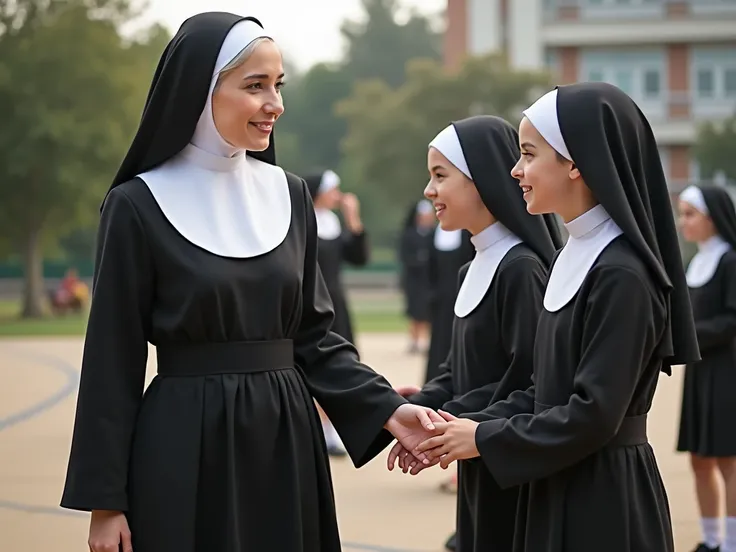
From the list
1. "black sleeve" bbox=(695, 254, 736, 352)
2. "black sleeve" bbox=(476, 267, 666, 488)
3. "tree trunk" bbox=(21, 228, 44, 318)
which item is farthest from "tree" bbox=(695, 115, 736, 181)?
"black sleeve" bbox=(476, 267, 666, 488)


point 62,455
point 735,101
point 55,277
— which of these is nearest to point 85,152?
point 62,455

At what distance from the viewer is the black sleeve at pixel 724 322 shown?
5500mm

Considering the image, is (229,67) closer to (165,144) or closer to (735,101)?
(165,144)

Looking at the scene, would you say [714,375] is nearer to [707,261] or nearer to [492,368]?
[707,261]

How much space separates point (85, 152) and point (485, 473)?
17.1m

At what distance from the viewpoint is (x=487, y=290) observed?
3.86 m

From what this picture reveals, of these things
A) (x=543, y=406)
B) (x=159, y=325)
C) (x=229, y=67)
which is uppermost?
(x=229, y=67)

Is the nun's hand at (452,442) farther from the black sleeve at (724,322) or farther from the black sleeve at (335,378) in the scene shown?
the black sleeve at (724,322)

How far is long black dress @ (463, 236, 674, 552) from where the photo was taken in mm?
2943

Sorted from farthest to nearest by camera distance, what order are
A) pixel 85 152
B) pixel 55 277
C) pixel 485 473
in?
pixel 55 277
pixel 85 152
pixel 485 473

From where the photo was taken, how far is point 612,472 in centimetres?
307

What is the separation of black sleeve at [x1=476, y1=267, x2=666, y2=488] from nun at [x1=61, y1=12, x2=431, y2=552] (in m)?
0.62

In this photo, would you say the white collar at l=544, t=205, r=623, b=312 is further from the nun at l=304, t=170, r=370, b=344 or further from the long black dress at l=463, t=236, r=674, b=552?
the nun at l=304, t=170, r=370, b=344

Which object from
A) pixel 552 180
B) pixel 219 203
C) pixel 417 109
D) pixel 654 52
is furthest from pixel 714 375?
pixel 654 52
